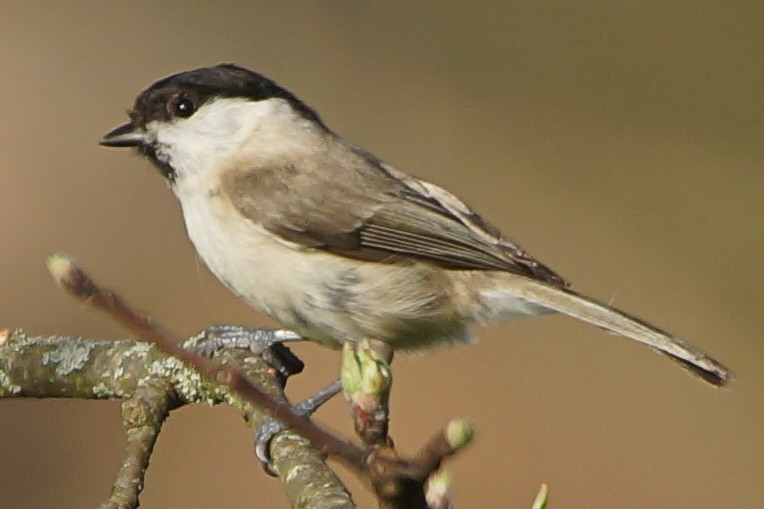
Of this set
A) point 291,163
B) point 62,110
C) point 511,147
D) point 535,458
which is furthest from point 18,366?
point 511,147

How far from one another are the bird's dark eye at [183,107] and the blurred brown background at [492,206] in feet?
2.21

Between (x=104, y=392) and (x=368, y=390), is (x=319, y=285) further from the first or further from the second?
(x=368, y=390)

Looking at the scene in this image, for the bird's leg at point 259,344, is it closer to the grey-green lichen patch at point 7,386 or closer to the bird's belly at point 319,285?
the bird's belly at point 319,285

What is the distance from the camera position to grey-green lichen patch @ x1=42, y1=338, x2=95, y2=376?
→ 1842mm

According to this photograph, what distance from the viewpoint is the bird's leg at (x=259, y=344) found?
187 centimetres

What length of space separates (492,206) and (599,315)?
1365 mm

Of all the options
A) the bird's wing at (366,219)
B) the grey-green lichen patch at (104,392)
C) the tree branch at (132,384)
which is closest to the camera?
the tree branch at (132,384)

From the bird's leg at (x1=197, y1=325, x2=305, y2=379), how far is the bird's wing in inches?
7.4

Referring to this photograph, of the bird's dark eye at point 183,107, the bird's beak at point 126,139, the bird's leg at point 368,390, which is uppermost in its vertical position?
the bird's leg at point 368,390

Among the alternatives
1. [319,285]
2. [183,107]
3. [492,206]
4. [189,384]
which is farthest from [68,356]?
[492,206]

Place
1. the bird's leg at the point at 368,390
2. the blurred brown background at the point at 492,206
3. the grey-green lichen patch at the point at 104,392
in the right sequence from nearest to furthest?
the bird's leg at the point at 368,390, the grey-green lichen patch at the point at 104,392, the blurred brown background at the point at 492,206

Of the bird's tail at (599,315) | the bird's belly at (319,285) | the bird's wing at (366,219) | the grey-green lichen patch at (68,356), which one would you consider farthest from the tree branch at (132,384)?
the bird's tail at (599,315)

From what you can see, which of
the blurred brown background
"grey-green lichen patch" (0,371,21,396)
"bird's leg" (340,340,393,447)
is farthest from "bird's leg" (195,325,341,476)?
"bird's leg" (340,340,393,447)

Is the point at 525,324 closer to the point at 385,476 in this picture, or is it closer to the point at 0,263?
the point at 0,263
